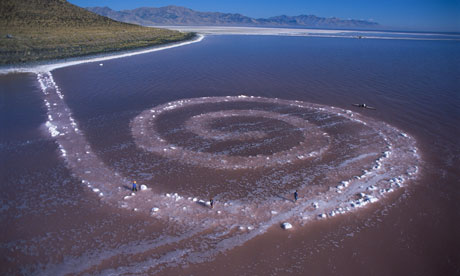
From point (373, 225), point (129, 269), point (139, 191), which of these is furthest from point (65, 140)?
point (373, 225)

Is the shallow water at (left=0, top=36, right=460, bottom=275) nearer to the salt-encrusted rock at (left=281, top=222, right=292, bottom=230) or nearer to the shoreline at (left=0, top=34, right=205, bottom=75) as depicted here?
the salt-encrusted rock at (left=281, top=222, right=292, bottom=230)

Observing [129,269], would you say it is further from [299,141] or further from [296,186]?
[299,141]

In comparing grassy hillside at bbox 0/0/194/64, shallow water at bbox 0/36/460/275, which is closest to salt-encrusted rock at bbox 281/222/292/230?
shallow water at bbox 0/36/460/275

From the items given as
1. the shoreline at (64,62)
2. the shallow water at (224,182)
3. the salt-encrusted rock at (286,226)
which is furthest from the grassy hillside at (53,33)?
the salt-encrusted rock at (286,226)

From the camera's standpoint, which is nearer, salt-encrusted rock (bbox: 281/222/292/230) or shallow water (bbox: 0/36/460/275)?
shallow water (bbox: 0/36/460/275)

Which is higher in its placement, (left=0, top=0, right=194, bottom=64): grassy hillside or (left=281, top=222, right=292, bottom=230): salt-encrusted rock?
(left=0, top=0, right=194, bottom=64): grassy hillside

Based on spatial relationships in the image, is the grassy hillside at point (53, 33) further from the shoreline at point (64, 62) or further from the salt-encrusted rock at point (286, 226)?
the salt-encrusted rock at point (286, 226)

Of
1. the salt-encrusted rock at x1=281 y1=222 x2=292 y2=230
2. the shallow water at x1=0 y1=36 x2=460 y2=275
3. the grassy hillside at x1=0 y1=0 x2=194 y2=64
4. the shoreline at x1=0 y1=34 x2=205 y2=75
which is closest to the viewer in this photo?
the shallow water at x1=0 y1=36 x2=460 y2=275
